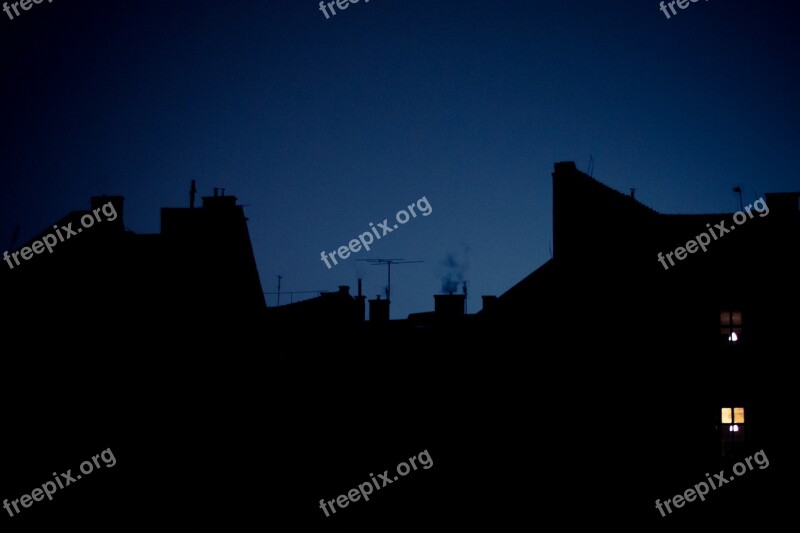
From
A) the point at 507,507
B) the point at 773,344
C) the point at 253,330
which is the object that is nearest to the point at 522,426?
the point at 507,507

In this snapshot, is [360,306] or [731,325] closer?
[731,325]

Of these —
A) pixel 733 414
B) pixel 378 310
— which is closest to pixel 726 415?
pixel 733 414

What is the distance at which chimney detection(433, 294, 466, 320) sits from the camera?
29453mm

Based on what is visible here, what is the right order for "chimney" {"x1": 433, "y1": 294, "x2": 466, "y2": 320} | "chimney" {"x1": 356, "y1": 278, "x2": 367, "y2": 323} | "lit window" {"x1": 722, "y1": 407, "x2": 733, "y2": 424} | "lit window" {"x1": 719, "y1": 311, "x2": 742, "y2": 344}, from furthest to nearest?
"chimney" {"x1": 356, "y1": 278, "x2": 367, "y2": 323}
"chimney" {"x1": 433, "y1": 294, "x2": 466, "y2": 320}
"lit window" {"x1": 719, "y1": 311, "x2": 742, "y2": 344}
"lit window" {"x1": 722, "y1": 407, "x2": 733, "y2": 424}

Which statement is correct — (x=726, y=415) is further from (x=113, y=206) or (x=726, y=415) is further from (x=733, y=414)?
(x=113, y=206)

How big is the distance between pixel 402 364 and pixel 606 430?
8.55 metres

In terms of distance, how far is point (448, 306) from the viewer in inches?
1171

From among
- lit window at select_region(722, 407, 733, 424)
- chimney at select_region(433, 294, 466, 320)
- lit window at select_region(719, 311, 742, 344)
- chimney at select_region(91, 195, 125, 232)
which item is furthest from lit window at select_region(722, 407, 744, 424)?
chimney at select_region(91, 195, 125, 232)

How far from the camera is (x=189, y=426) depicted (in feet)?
73.7

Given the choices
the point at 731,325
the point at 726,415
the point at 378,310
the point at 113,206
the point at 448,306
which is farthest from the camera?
the point at 378,310

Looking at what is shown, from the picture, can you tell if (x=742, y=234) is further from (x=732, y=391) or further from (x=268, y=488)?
(x=268, y=488)

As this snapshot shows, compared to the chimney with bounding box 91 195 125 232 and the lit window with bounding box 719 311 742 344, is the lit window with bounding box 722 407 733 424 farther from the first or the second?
the chimney with bounding box 91 195 125 232

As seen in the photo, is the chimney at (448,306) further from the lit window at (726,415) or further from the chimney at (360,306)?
the lit window at (726,415)

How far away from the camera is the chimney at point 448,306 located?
2945 cm
